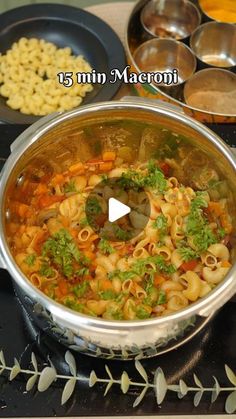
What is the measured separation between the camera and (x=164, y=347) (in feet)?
2.51

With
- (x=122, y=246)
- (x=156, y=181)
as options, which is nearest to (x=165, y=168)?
(x=156, y=181)

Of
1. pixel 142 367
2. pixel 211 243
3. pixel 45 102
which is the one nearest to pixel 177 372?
pixel 142 367

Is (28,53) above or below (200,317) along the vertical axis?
above

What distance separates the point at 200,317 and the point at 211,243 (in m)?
0.16

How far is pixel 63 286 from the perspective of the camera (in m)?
0.81

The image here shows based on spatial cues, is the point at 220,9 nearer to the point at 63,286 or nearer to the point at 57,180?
the point at 57,180

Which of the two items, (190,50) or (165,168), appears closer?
(165,168)

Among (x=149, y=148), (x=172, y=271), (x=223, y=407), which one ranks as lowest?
(x=223, y=407)

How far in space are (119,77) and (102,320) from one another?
1.99 ft

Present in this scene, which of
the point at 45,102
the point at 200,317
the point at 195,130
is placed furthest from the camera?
the point at 45,102

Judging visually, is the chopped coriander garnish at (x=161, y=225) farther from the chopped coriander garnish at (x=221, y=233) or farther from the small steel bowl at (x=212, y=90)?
the small steel bowl at (x=212, y=90)

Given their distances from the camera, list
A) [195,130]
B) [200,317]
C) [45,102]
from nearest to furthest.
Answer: [200,317], [195,130], [45,102]

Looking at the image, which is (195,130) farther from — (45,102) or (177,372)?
(45,102)

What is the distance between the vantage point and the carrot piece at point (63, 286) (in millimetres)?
808
